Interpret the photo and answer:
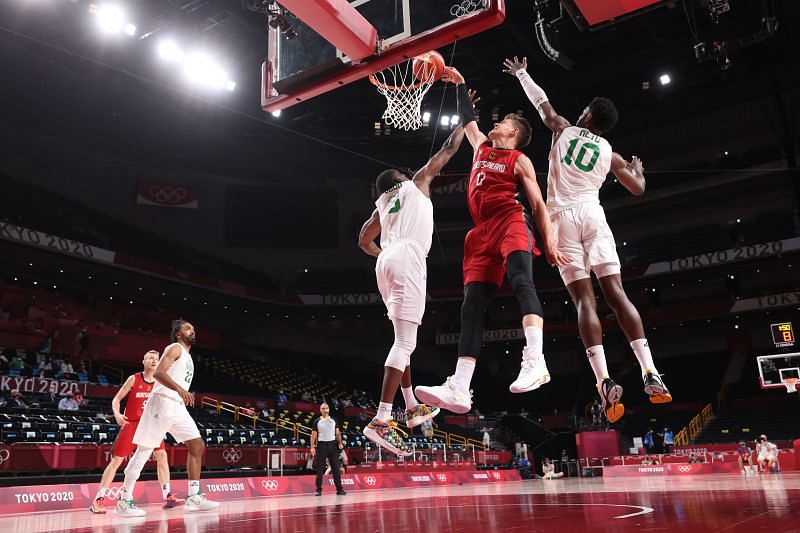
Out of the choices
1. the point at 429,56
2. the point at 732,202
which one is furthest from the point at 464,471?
the point at 732,202

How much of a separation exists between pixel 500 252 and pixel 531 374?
977 millimetres

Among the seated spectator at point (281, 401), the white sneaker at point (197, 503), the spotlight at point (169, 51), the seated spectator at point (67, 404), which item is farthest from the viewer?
the seated spectator at point (281, 401)

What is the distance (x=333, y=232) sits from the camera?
1320 inches

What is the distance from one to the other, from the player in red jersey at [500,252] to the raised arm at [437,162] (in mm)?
211

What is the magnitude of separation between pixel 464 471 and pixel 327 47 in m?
16.2

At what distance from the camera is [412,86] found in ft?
21.7

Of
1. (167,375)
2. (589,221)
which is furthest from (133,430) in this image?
(589,221)

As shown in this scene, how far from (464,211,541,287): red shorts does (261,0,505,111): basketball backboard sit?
2127 mm

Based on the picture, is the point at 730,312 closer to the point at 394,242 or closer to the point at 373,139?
the point at 373,139

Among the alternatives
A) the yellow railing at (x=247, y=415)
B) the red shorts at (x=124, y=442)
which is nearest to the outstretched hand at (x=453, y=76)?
the red shorts at (x=124, y=442)

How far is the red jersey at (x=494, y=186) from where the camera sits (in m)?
4.88

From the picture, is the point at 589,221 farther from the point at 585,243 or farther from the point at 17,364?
the point at 17,364

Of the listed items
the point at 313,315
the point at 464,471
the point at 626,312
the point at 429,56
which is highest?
the point at 313,315

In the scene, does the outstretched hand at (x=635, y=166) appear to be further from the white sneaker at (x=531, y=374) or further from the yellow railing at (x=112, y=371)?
the yellow railing at (x=112, y=371)
